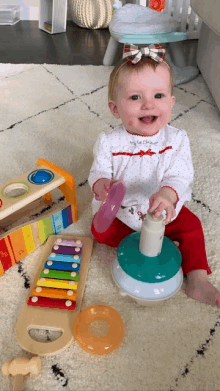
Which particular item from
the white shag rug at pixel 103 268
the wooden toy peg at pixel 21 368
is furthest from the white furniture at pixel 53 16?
the wooden toy peg at pixel 21 368

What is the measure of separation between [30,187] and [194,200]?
0.48 m

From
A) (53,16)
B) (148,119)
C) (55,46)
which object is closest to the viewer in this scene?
(148,119)

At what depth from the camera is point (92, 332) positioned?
688 mm

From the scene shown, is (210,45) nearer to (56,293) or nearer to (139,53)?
(139,53)

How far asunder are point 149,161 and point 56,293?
369 millimetres

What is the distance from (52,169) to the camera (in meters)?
0.92

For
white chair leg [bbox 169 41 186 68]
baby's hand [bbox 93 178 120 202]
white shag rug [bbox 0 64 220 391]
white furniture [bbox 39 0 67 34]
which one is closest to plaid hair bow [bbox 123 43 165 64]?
baby's hand [bbox 93 178 120 202]

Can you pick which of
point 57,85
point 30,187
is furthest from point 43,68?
point 30,187

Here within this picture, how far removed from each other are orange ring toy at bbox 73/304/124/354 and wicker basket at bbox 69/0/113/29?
2.17 metres

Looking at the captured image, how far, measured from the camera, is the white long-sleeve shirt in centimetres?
80

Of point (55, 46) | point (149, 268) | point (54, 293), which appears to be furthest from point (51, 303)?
point (55, 46)

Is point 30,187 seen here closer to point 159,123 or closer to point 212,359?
point 159,123

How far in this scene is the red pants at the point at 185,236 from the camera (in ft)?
2.66

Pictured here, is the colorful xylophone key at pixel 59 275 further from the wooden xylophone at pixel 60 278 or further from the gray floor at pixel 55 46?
the gray floor at pixel 55 46
